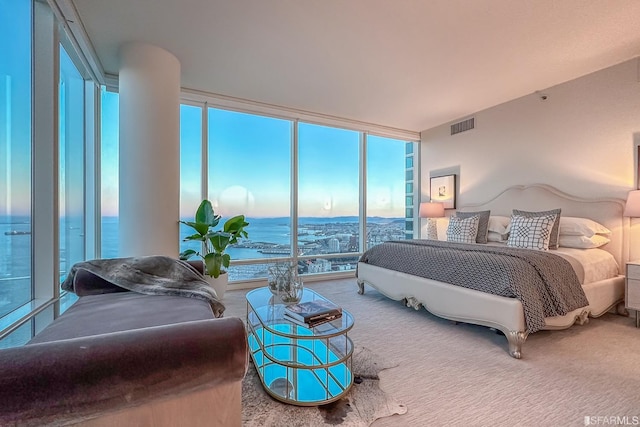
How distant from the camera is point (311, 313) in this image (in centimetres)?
180

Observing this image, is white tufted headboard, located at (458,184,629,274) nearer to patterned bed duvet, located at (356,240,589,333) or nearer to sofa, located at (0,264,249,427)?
patterned bed duvet, located at (356,240,589,333)

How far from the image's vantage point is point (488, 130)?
4434mm

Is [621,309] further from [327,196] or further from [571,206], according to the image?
[327,196]

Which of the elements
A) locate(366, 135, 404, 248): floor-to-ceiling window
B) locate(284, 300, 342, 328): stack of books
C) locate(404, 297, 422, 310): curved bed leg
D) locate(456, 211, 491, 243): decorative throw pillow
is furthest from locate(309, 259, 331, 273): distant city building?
locate(284, 300, 342, 328): stack of books

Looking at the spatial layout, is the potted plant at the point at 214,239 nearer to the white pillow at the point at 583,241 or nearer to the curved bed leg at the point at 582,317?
the curved bed leg at the point at 582,317

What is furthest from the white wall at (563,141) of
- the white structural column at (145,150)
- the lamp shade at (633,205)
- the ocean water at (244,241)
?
the white structural column at (145,150)

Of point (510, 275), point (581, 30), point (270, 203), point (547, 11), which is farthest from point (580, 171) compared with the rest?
point (270, 203)

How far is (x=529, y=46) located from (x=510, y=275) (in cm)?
218

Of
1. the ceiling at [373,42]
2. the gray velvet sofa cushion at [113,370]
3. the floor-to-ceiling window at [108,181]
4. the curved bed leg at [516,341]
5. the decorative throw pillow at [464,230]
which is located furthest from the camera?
the decorative throw pillow at [464,230]

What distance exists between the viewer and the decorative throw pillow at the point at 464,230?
3832 millimetres

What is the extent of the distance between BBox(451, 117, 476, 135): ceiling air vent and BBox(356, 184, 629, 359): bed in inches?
48.0

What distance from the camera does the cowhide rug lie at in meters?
1.47

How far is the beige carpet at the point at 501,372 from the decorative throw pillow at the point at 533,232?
2.77ft

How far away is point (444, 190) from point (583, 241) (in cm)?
223
